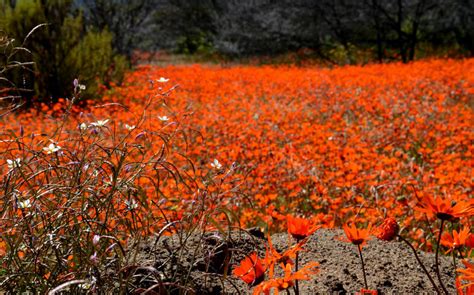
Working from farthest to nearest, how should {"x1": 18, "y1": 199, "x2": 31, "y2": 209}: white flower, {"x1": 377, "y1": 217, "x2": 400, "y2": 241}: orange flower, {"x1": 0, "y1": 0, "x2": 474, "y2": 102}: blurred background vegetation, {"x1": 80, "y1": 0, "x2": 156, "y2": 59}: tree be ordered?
{"x1": 80, "y1": 0, "x2": 156, "y2": 59}: tree → {"x1": 0, "y1": 0, "x2": 474, "y2": 102}: blurred background vegetation → {"x1": 18, "y1": 199, "x2": 31, "y2": 209}: white flower → {"x1": 377, "y1": 217, "x2": 400, "y2": 241}: orange flower

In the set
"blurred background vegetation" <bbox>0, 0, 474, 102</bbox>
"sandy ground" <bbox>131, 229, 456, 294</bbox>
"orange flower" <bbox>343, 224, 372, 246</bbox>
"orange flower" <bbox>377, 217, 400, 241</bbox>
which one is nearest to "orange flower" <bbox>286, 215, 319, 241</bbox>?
"orange flower" <bbox>343, 224, 372, 246</bbox>

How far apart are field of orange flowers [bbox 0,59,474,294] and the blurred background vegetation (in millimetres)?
1209

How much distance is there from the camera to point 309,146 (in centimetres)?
493

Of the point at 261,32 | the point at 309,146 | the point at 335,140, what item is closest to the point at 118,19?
the point at 261,32

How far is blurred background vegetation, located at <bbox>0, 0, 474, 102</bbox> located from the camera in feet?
31.6

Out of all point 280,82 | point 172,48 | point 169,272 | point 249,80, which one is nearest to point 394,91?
point 280,82

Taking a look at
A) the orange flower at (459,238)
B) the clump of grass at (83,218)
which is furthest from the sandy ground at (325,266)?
the orange flower at (459,238)

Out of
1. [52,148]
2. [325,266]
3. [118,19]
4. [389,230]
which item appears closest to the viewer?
[389,230]

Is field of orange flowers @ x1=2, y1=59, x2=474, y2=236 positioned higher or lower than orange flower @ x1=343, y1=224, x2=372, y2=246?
lower

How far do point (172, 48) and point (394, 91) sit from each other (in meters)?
24.4

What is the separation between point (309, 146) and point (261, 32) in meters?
17.5

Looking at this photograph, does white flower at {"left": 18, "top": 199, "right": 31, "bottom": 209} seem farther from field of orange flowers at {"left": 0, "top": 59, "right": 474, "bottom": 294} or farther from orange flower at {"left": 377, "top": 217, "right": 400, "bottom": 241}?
orange flower at {"left": 377, "top": 217, "right": 400, "bottom": 241}

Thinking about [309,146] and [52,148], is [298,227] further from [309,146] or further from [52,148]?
[309,146]

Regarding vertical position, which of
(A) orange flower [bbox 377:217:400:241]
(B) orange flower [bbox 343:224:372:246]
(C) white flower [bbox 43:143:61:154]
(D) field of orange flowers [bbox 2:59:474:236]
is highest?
(C) white flower [bbox 43:143:61:154]
